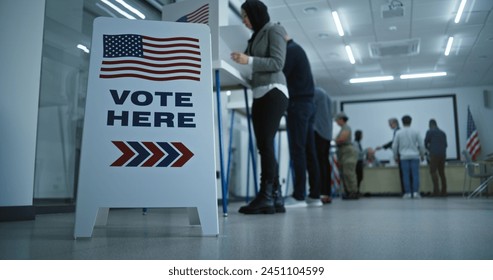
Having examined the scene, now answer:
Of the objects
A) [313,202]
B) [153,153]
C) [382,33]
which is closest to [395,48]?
[382,33]

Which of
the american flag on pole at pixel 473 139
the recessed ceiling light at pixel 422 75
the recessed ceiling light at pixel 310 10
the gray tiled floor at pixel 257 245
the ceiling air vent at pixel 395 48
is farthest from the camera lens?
the recessed ceiling light at pixel 422 75

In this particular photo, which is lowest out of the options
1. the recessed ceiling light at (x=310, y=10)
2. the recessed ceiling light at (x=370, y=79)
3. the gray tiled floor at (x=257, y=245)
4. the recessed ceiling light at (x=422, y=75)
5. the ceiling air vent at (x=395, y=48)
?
the gray tiled floor at (x=257, y=245)

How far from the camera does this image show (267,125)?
1.84m

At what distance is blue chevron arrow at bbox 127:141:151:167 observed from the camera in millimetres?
1024

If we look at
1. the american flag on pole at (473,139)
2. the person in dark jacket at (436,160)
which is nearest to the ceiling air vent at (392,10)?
the american flag on pole at (473,139)

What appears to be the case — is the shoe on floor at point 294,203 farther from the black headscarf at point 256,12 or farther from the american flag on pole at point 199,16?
the american flag on pole at point 199,16

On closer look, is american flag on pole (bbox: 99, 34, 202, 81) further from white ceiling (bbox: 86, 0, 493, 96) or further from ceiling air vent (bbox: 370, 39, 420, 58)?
ceiling air vent (bbox: 370, 39, 420, 58)

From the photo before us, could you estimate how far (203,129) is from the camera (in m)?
1.08

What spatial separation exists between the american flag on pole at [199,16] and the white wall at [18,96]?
A: 82 centimetres

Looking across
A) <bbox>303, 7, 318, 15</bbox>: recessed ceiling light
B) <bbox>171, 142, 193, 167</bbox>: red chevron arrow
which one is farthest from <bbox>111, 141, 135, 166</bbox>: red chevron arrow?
<bbox>303, 7, 318, 15</bbox>: recessed ceiling light

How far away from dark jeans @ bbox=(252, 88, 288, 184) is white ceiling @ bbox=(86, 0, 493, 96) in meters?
1.83

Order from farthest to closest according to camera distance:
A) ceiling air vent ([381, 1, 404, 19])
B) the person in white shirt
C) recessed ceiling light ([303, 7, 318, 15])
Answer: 1. the person in white shirt
2. recessed ceiling light ([303, 7, 318, 15])
3. ceiling air vent ([381, 1, 404, 19])

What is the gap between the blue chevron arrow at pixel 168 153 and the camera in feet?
3.40
